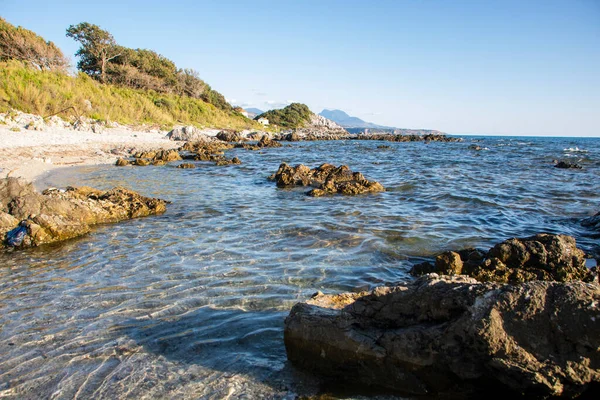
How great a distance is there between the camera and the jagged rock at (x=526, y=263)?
171 inches

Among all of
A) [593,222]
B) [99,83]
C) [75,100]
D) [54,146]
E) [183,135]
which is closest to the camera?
[593,222]

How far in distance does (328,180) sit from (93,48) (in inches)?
1685

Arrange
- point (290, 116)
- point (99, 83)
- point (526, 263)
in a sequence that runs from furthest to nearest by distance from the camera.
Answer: point (290, 116), point (99, 83), point (526, 263)

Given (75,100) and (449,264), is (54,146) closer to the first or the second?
(75,100)

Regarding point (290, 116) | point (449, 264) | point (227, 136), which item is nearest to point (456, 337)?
point (449, 264)

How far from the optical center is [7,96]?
64.3 ft

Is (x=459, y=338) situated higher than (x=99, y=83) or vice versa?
(x=99, y=83)

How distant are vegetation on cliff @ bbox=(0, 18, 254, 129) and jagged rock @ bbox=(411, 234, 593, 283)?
21954mm

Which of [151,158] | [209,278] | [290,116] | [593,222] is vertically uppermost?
[290,116]

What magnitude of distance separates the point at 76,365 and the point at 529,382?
3116 mm

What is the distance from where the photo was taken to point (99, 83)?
1383 inches

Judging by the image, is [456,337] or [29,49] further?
[29,49]

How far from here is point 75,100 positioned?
24016 mm

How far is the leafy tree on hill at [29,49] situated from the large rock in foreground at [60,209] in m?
28.7
